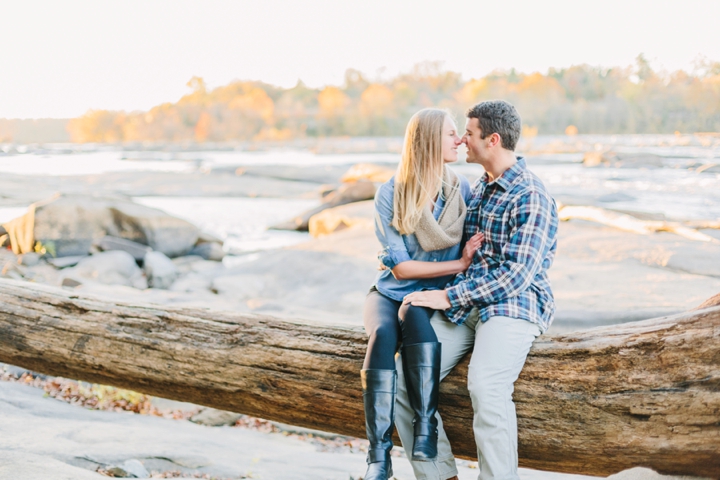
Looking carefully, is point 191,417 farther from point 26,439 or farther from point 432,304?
point 432,304

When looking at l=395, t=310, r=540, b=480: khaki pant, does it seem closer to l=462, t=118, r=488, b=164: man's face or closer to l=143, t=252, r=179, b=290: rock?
l=462, t=118, r=488, b=164: man's face

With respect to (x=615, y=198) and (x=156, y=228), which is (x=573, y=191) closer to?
(x=615, y=198)

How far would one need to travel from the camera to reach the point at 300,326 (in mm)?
2812

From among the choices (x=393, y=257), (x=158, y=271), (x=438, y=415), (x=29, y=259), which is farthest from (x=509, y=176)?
(x=29, y=259)

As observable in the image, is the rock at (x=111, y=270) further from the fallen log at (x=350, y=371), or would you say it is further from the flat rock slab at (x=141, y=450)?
the fallen log at (x=350, y=371)

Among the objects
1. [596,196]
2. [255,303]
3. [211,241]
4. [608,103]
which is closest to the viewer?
[255,303]

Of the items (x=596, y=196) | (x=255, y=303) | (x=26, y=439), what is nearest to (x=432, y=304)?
(x=26, y=439)

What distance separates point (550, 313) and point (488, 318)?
0.28 m

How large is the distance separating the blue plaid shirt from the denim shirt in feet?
0.49

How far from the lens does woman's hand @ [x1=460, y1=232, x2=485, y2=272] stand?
2547mm

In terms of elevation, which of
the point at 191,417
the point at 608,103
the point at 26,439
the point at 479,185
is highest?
the point at 608,103

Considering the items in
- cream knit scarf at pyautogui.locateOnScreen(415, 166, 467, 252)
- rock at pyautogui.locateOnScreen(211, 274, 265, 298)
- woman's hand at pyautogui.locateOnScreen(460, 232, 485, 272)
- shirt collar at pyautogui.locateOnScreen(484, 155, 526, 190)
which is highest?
shirt collar at pyautogui.locateOnScreen(484, 155, 526, 190)

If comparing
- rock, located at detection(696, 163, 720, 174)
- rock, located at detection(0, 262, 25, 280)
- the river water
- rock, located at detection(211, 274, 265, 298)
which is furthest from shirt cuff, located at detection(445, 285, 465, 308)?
rock, located at detection(696, 163, 720, 174)

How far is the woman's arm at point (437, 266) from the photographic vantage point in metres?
2.56
